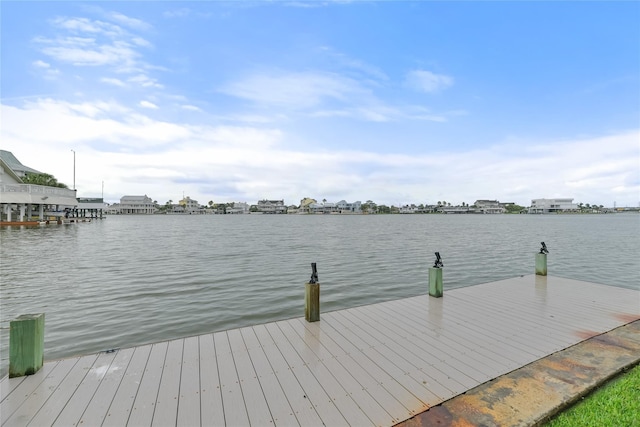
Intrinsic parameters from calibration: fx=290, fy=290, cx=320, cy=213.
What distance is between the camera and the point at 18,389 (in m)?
3.25

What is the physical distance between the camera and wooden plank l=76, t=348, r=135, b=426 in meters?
2.82

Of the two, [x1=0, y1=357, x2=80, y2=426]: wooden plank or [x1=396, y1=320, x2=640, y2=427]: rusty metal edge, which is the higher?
[x1=396, y1=320, x2=640, y2=427]: rusty metal edge

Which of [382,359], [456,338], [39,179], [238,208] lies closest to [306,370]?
[382,359]

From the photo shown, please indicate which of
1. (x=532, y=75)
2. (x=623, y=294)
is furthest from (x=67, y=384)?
(x=532, y=75)

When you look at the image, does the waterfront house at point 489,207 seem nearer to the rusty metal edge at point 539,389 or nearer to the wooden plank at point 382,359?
the rusty metal edge at point 539,389

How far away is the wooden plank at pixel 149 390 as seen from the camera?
2820 mm

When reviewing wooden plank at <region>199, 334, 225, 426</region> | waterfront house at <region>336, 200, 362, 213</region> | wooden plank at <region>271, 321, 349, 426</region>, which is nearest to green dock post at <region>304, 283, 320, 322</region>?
wooden plank at <region>271, 321, 349, 426</region>

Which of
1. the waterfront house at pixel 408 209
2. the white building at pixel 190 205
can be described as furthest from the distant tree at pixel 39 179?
the waterfront house at pixel 408 209

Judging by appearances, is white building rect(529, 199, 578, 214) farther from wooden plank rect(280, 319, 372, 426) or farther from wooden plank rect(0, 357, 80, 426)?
wooden plank rect(0, 357, 80, 426)

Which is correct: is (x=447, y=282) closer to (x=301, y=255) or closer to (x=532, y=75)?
(x=301, y=255)

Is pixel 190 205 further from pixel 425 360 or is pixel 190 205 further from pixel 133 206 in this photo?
pixel 425 360

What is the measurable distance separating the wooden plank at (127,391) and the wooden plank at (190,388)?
1.59 feet

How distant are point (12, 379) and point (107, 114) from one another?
22.6 metres

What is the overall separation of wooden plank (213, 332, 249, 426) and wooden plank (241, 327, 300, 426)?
0.87ft
